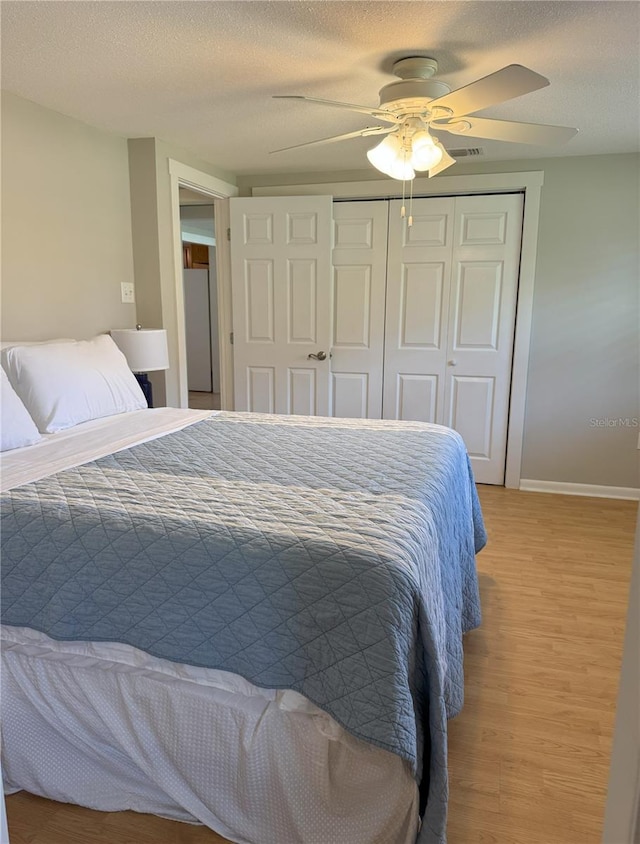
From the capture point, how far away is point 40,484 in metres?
1.74

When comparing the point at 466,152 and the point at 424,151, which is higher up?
the point at 466,152

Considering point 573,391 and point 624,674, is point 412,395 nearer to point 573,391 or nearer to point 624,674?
point 573,391

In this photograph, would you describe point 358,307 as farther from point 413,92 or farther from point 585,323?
point 413,92

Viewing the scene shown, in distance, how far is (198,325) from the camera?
760 cm

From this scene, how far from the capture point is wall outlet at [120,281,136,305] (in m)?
3.52

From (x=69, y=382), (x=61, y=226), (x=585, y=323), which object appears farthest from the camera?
(x=585, y=323)

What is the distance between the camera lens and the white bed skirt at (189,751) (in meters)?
1.31

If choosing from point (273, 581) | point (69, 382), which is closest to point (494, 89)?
point (273, 581)

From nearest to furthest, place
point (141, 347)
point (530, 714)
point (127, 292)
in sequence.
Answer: point (530, 714) → point (141, 347) → point (127, 292)

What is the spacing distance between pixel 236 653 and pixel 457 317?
3.27 metres

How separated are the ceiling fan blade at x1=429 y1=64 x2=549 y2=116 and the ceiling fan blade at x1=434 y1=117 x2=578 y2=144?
17 centimetres

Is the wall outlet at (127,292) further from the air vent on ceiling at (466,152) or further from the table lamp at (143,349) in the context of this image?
the air vent on ceiling at (466,152)

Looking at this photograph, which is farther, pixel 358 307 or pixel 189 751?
pixel 358 307

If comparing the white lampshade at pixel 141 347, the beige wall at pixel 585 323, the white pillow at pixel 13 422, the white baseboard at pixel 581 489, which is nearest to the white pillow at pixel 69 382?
the white pillow at pixel 13 422
